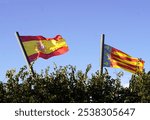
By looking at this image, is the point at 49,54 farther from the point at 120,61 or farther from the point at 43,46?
the point at 120,61

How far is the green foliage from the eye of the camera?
3431 cm

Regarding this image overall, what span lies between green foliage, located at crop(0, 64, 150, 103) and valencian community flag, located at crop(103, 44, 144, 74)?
89 cm

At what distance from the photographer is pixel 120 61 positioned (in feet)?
127

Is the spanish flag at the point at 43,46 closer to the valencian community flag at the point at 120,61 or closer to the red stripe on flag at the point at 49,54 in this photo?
the red stripe on flag at the point at 49,54

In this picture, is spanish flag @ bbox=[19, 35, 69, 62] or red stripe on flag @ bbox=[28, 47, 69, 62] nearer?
red stripe on flag @ bbox=[28, 47, 69, 62]

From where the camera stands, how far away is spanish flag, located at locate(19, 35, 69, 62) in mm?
36531

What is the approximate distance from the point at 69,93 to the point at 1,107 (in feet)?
45.6

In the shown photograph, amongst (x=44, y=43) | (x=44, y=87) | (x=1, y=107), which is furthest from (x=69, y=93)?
(x=1, y=107)

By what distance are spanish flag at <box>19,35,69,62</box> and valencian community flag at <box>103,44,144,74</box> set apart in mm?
3139

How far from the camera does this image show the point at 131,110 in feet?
65.8

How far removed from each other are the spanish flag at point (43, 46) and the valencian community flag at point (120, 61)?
124 inches

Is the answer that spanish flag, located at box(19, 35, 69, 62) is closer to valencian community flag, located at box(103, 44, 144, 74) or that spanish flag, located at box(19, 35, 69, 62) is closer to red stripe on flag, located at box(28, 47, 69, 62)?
red stripe on flag, located at box(28, 47, 69, 62)

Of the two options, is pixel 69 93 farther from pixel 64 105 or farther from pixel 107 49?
pixel 64 105

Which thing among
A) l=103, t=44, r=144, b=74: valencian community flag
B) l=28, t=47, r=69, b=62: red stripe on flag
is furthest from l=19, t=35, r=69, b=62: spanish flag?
l=103, t=44, r=144, b=74: valencian community flag
